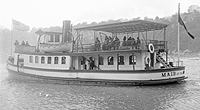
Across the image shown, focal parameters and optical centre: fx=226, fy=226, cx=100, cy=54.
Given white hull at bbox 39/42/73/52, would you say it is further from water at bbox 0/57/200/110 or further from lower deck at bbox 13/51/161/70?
water at bbox 0/57/200/110

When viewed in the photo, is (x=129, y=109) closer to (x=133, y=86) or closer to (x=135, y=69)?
(x=133, y=86)

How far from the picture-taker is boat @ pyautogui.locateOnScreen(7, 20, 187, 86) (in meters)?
16.9

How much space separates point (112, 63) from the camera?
62.3ft

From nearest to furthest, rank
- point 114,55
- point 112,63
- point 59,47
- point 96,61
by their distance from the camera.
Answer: point 114,55, point 112,63, point 96,61, point 59,47

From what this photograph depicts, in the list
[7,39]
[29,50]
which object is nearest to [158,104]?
[29,50]

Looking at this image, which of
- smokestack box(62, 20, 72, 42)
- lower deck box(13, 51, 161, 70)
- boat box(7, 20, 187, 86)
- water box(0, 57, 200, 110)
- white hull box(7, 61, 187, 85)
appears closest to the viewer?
water box(0, 57, 200, 110)

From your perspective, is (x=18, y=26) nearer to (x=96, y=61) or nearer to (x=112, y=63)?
(x=96, y=61)

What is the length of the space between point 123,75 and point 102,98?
11.8 feet

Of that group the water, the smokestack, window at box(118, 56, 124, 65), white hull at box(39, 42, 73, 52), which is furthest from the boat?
the smokestack

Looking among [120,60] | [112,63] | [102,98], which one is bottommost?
[102,98]

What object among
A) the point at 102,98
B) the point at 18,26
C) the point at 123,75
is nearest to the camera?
the point at 102,98

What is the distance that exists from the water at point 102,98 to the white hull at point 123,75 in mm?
571

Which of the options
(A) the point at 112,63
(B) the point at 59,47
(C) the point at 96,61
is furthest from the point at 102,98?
(B) the point at 59,47

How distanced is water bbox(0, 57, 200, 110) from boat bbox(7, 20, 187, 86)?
831 mm
